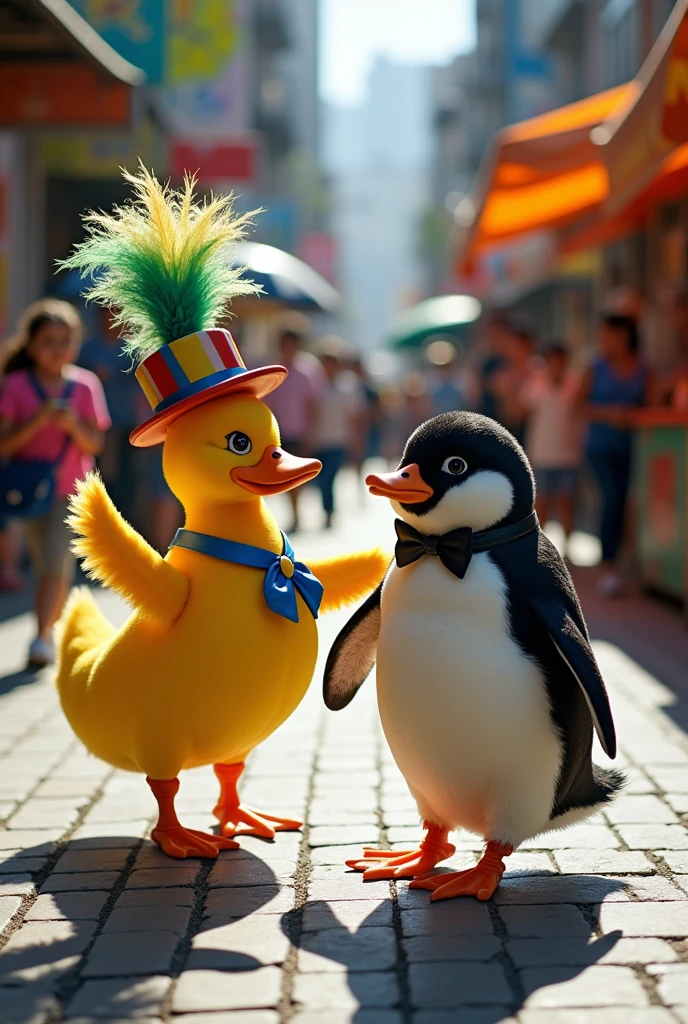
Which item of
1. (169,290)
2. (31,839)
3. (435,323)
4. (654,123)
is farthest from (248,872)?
(435,323)

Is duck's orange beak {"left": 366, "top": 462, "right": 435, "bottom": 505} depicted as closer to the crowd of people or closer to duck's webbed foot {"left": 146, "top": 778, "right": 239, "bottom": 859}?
duck's webbed foot {"left": 146, "top": 778, "right": 239, "bottom": 859}

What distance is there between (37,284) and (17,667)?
578 cm

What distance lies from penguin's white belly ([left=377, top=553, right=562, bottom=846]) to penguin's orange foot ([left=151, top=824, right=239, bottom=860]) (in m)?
0.70

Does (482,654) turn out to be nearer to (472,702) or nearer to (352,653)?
(472,702)

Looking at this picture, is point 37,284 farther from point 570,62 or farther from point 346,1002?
point 570,62

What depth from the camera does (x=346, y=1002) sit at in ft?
8.48

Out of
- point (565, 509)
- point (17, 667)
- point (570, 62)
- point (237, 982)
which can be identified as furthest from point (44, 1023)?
point (570, 62)

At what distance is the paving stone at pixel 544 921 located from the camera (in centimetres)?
293

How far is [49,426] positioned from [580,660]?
3.85 metres

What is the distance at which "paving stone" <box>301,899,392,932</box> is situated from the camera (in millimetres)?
3004

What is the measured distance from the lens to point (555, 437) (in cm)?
944

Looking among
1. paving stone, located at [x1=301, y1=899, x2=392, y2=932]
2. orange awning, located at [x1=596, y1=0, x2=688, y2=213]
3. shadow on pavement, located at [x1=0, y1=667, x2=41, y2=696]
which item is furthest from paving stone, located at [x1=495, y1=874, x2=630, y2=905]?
orange awning, located at [x1=596, y1=0, x2=688, y2=213]

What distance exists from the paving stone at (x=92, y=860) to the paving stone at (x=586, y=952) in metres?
1.13

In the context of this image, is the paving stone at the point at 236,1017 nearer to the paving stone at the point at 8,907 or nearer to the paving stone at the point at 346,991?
the paving stone at the point at 346,991
